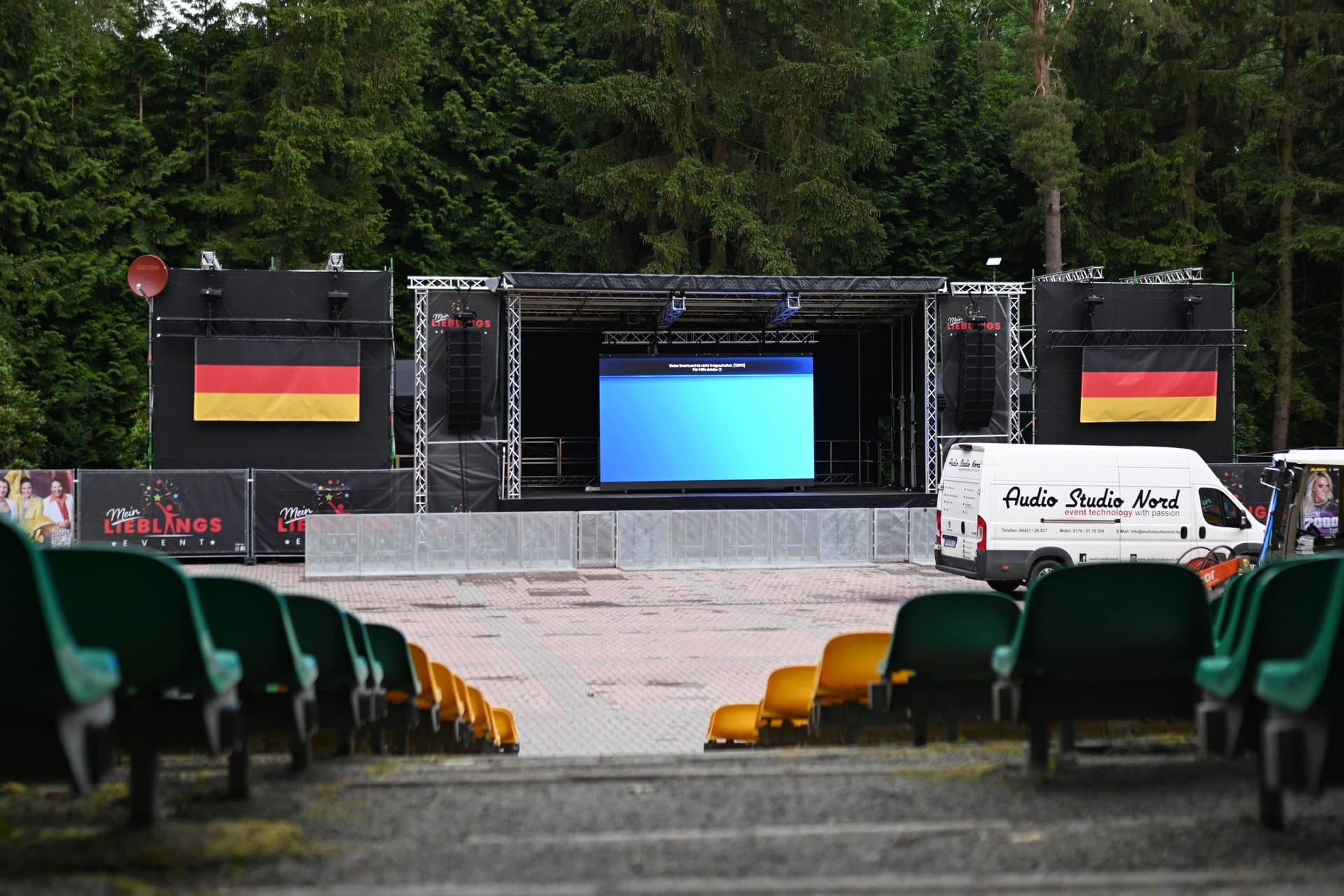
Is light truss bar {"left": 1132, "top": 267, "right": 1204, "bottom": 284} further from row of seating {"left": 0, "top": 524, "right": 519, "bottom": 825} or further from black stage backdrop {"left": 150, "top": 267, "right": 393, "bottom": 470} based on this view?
row of seating {"left": 0, "top": 524, "right": 519, "bottom": 825}

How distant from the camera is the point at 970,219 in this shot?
44375mm

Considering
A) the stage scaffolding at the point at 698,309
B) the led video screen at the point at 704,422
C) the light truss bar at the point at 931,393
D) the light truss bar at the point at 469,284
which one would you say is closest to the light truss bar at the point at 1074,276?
the stage scaffolding at the point at 698,309

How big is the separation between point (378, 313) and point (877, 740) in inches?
813

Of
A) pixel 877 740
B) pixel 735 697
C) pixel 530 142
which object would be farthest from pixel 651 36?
pixel 877 740

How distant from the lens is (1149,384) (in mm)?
28078

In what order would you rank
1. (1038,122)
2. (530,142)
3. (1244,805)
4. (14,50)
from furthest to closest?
(530,142), (14,50), (1038,122), (1244,805)

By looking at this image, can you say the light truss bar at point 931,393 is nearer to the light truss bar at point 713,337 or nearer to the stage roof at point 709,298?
the stage roof at point 709,298

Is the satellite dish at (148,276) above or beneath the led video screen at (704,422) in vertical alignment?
above

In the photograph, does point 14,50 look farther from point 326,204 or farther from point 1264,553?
point 1264,553

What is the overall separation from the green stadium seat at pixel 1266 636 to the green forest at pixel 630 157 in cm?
3418

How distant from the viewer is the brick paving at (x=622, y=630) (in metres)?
11.0

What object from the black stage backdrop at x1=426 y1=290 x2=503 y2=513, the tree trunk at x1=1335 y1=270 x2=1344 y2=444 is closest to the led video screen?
the black stage backdrop at x1=426 y1=290 x2=503 y2=513

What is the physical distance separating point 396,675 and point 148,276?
20.8 meters

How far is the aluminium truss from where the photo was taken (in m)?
25.4
